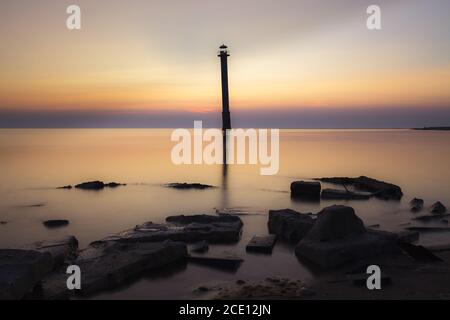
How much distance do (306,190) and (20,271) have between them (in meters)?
11.4

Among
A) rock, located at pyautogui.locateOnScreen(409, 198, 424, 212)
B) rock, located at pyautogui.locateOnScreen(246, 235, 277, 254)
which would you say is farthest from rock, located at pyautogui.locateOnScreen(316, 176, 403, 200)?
rock, located at pyautogui.locateOnScreen(246, 235, 277, 254)

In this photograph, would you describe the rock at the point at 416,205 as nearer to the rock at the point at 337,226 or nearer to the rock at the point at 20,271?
the rock at the point at 337,226

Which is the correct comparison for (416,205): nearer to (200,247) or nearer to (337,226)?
(337,226)

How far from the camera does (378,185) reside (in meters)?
16.8

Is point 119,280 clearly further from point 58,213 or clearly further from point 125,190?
point 125,190

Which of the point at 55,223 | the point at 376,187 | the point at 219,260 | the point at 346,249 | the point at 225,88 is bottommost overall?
the point at 219,260

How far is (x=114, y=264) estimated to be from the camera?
6863 mm

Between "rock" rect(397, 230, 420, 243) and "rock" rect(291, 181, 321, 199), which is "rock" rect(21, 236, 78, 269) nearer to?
"rock" rect(397, 230, 420, 243)

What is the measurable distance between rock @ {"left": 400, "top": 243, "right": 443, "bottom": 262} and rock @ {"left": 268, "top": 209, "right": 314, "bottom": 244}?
6.38 feet

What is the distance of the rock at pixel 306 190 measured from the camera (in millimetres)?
15406

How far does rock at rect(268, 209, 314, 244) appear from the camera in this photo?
9.04 meters


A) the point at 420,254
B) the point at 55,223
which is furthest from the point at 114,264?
the point at 420,254

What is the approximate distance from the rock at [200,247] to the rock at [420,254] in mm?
3689

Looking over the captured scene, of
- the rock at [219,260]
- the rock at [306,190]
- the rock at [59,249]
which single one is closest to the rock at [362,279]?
the rock at [219,260]
